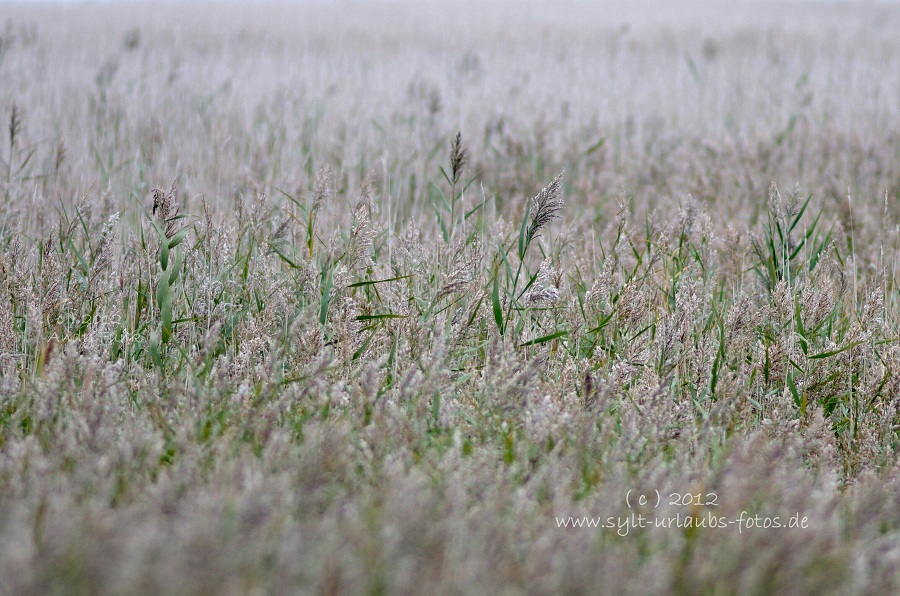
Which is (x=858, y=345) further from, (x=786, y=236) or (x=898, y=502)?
(x=898, y=502)

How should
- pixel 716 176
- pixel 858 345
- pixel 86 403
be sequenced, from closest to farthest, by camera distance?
pixel 86 403
pixel 858 345
pixel 716 176

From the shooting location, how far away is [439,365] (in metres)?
2.14

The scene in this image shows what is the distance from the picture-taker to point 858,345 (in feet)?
8.33

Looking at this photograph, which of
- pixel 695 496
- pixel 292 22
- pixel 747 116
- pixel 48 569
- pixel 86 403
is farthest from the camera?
pixel 292 22

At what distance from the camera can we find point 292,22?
12734mm

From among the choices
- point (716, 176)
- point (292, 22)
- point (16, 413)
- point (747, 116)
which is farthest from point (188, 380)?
point (292, 22)

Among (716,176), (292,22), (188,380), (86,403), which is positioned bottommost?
(188,380)

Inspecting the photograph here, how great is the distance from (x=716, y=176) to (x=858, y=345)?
2.30 meters

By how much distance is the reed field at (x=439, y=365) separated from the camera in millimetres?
1312

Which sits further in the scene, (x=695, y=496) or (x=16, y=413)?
(x=16, y=413)

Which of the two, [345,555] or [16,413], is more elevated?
[345,555]

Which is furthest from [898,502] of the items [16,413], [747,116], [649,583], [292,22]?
[292,22]

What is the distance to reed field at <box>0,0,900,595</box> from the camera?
1312 mm

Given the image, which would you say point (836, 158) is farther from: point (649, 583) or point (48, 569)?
point (48, 569)
